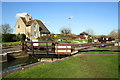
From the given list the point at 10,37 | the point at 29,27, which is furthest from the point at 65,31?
the point at 10,37

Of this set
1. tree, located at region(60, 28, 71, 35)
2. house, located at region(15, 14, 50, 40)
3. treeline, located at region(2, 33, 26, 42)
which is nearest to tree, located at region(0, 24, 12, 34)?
house, located at region(15, 14, 50, 40)

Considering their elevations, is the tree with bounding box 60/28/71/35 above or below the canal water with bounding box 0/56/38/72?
above

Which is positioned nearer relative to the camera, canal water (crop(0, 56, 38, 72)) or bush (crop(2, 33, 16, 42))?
canal water (crop(0, 56, 38, 72))

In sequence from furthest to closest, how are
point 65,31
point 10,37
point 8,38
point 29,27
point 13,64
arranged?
1. point 65,31
2. point 29,27
3. point 10,37
4. point 8,38
5. point 13,64

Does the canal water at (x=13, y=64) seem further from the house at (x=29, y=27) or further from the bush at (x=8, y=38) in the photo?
the house at (x=29, y=27)

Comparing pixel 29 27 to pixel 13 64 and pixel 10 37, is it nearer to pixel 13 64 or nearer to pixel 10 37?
pixel 10 37

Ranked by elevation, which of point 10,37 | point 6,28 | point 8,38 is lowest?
point 8,38

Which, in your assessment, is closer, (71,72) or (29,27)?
(71,72)

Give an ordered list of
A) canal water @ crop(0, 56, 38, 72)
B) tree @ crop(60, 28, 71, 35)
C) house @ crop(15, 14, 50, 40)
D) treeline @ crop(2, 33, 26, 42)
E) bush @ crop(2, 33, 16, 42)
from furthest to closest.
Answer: tree @ crop(60, 28, 71, 35), house @ crop(15, 14, 50, 40), treeline @ crop(2, 33, 26, 42), bush @ crop(2, 33, 16, 42), canal water @ crop(0, 56, 38, 72)

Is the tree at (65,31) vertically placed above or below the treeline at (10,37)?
above

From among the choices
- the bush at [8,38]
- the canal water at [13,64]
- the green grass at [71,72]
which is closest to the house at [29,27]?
the bush at [8,38]

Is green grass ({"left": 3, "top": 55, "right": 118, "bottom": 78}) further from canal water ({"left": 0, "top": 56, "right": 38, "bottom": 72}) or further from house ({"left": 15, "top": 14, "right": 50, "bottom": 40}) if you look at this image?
house ({"left": 15, "top": 14, "right": 50, "bottom": 40})

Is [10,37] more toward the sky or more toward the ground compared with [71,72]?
more toward the sky

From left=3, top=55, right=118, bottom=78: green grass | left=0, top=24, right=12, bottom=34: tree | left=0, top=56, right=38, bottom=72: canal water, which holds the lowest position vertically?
left=0, top=56, right=38, bottom=72: canal water
